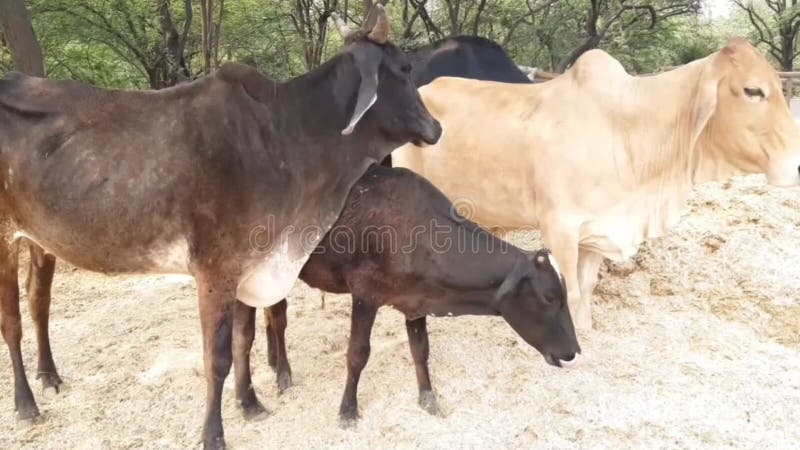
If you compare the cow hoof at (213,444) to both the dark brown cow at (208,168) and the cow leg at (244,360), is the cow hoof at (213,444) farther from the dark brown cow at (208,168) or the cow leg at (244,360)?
the cow leg at (244,360)

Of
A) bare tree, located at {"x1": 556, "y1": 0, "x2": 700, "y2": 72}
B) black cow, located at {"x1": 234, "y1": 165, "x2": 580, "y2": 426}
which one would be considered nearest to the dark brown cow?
black cow, located at {"x1": 234, "y1": 165, "x2": 580, "y2": 426}

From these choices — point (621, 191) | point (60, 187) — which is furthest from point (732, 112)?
point (60, 187)

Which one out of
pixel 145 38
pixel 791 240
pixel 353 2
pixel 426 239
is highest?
pixel 353 2

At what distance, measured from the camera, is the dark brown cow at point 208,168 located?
2943 mm

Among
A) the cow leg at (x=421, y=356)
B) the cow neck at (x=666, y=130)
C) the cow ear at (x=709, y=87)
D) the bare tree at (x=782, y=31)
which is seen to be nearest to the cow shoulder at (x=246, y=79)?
the cow leg at (x=421, y=356)

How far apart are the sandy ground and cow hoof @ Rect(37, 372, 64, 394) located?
8 cm

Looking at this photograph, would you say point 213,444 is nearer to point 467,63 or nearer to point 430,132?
point 430,132

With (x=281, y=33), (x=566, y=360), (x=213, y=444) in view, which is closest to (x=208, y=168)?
(x=213, y=444)

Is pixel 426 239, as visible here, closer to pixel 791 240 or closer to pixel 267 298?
pixel 267 298

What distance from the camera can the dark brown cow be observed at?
9.66ft

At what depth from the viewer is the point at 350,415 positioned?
3.49 meters

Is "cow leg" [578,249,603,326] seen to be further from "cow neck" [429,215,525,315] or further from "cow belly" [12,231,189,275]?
"cow belly" [12,231,189,275]

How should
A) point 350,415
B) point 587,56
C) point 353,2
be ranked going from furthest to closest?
point 353,2 < point 587,56 < point 350,415

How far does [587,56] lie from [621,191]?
0.90 m
